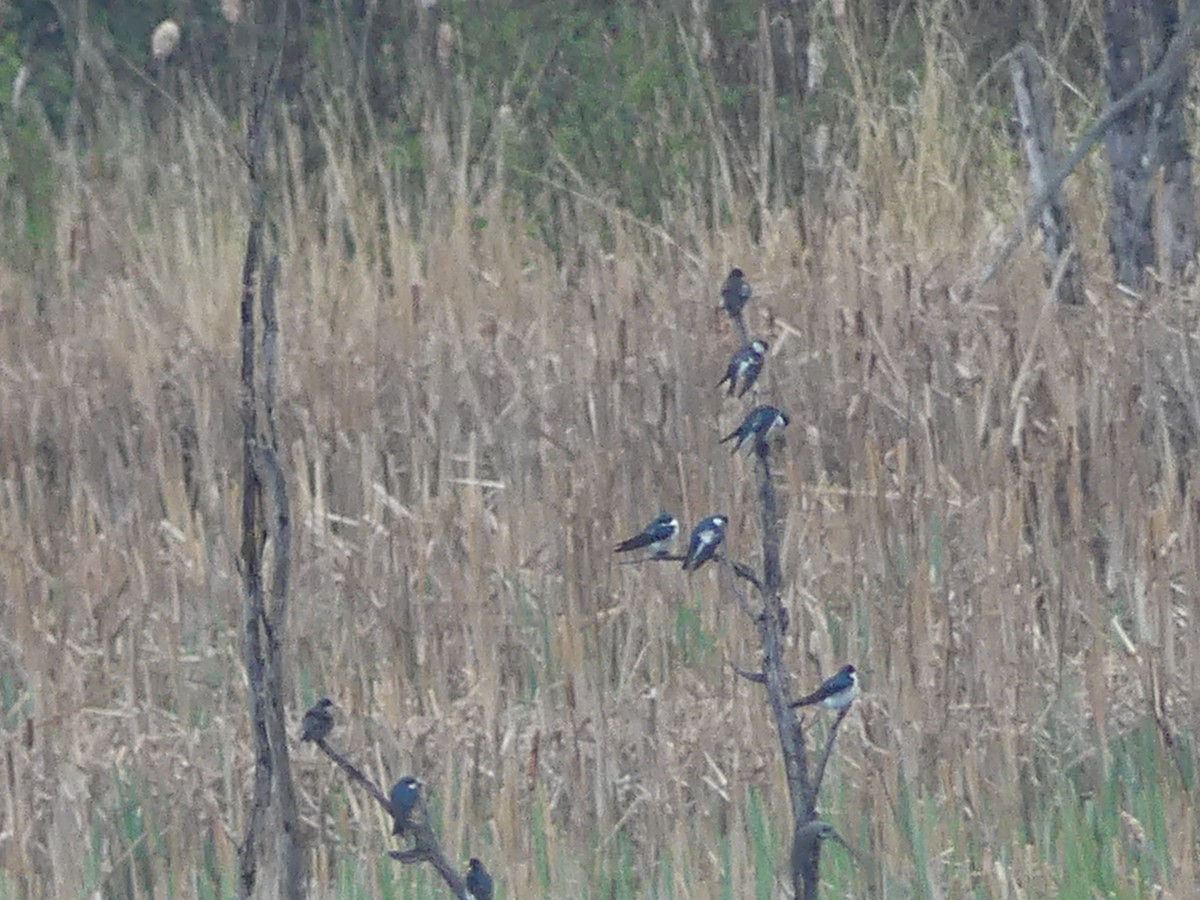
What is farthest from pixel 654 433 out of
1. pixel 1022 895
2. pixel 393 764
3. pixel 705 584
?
pixel 1022 895

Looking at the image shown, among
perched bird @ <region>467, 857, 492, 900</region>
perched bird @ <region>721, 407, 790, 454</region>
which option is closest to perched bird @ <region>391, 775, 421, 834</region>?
perched bird @ <region>467, 857, 492, 900</region>

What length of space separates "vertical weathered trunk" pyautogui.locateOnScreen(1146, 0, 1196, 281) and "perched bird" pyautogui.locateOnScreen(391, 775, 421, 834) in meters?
2.93

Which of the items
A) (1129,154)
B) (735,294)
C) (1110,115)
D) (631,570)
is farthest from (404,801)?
(1129,154)

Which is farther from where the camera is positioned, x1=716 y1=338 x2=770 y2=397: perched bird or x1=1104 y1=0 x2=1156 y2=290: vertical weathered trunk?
x1=1104 y1=0 x2=1156 y2=290: vertical weathered trunk

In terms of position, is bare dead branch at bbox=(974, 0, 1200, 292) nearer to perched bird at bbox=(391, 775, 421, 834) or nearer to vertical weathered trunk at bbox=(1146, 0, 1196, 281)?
vertical weathered trunk at bbox=(1146, 0, 1196, 281)

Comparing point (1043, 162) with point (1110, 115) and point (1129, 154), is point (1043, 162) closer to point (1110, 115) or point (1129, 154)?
point (1129, 154)

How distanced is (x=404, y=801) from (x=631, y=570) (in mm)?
1682

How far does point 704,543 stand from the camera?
1535mm

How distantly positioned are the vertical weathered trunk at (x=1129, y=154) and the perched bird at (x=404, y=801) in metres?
2.93

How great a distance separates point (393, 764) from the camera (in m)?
2.57

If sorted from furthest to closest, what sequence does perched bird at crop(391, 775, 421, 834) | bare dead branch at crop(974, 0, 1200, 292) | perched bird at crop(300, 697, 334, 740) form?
bare dead branch at crop(974, 0, 1200, 292), perched bird at crop(300, 697, 334, 740), perched bird at crop(391, 775, 421, 834)

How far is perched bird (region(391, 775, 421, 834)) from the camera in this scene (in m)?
1.33

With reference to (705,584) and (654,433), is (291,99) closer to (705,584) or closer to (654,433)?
(654,433)

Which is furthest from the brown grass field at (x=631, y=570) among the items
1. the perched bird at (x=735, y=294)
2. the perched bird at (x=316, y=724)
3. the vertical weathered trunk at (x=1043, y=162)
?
the perched bird at (x=735, y=294)
